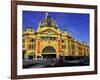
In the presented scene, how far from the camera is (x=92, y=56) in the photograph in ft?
7.34

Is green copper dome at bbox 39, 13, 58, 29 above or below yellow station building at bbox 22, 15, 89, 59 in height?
above

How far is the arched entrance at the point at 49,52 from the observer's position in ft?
6.86

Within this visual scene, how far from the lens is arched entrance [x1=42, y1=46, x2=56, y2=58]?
2.09 m

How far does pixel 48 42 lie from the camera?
6.88 ft

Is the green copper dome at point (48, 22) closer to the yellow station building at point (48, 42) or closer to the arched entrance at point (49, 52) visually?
the yellow station building at point (48, 42)

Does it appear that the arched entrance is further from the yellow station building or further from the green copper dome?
the green copper dome

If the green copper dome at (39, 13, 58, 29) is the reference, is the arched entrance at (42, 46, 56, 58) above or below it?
below

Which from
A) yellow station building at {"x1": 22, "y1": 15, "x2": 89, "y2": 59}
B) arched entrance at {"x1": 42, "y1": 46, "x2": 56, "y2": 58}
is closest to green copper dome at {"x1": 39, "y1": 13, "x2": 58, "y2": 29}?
yellow station building at {"x1": 22, "y1": 15, "x2": 89, "y2": 59}

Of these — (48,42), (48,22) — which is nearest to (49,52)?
(48,42)

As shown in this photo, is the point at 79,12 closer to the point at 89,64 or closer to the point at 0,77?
the point at 89,64

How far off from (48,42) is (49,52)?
0.32 feet

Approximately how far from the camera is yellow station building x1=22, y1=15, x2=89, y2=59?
2.04 metres

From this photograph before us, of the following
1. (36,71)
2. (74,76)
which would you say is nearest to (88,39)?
(74,76)

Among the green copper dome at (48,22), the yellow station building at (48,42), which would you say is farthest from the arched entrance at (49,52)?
the green copper dome at (48,22)
